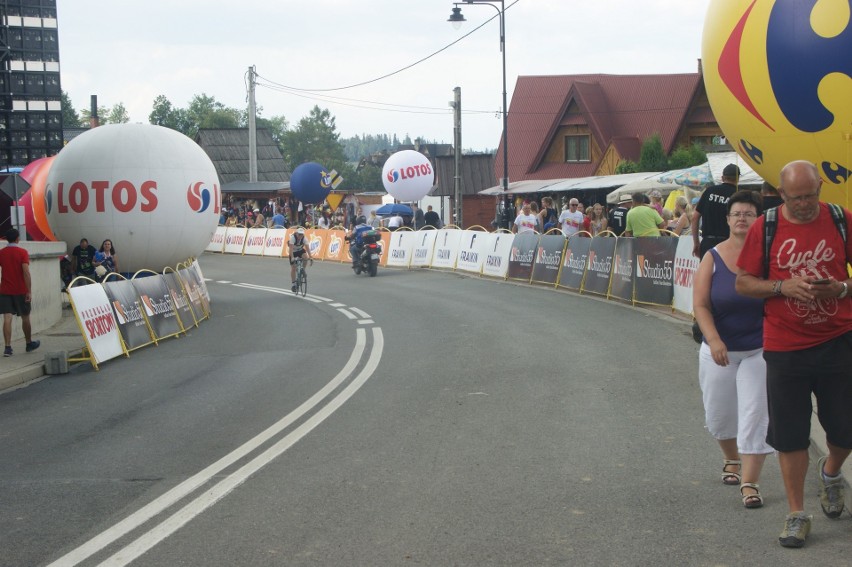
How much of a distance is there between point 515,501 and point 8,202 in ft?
71.6

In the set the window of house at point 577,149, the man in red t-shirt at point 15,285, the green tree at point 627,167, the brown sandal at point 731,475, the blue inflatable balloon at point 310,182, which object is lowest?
the brown sandal at point 731,475

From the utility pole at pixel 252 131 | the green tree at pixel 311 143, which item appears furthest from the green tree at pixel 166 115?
the utility pole at pixel 252 131

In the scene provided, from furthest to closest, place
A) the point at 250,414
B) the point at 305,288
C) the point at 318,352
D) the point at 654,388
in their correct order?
the point at 305,288 → the point at 318,352 → the point at 654,388 → the point at 250,414

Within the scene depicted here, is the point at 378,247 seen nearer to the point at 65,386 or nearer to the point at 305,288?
the point at 305,288

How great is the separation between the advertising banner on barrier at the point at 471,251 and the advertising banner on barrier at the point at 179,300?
10.6 metres

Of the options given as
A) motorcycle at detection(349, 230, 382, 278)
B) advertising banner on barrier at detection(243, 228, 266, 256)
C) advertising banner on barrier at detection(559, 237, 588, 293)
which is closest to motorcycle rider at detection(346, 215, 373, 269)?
motorcycle at detection(349, 230, 382, 278)

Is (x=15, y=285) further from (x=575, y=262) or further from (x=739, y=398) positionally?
(x=739, y=398)

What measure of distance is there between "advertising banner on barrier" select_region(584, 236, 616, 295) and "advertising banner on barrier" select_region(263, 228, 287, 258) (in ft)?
69.0

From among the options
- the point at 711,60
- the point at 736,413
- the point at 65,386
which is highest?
the point at 711,60

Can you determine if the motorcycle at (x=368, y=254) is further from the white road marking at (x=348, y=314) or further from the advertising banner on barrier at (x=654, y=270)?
the advertising banner on barrier at (x=654, y=270)

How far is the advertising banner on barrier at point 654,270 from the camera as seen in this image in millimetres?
17609

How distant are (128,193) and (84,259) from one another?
63.1 inches

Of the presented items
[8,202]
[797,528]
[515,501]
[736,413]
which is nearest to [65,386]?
[515,501]

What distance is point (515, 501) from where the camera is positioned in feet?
21.1
